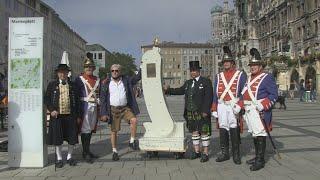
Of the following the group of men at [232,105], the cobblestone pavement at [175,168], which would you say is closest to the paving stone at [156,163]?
the cobblestone pavement at [175,168]

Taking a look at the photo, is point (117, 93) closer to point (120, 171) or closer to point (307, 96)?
point (120, 171)

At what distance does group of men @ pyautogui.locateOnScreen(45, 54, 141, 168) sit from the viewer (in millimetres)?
9844

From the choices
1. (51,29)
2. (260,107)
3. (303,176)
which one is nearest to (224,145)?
(260,107)

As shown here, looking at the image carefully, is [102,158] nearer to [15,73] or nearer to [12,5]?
[15,73]

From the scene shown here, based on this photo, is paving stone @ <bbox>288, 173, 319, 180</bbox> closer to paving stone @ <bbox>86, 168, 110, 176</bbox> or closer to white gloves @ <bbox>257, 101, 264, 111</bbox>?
white gloves @ <bbox>257, 101, 264, 111</bbox>

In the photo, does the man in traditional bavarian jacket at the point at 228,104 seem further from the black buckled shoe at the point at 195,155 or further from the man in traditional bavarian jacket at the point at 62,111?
the man in traditional bavarian jacket at the point at 62,111

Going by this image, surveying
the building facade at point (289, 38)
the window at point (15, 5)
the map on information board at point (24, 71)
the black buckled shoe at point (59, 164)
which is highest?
the window at point (15, 5)

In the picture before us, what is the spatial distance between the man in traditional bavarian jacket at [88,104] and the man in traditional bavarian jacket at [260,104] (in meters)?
3.09

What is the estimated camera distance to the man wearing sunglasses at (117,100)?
425 inches

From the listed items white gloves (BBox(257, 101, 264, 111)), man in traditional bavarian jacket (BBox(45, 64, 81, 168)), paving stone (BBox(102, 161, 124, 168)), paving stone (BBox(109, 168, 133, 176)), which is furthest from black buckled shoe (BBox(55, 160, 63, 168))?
white gloves (BBox(257, 101, 264, 111))

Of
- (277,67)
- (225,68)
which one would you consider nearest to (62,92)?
(225,68)

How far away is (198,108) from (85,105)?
2.27 m

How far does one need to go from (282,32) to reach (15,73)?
69.6 metres

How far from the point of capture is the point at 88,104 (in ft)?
34.7
